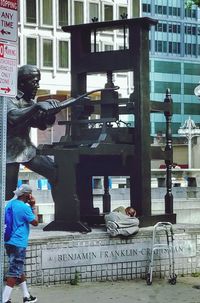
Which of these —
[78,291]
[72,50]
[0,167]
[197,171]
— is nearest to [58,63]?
[197,171]

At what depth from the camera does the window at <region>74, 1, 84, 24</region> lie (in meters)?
57.1

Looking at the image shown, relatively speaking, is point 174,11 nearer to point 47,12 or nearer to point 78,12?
point 78,12

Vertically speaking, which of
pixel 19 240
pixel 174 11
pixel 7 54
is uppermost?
pixel 174 11

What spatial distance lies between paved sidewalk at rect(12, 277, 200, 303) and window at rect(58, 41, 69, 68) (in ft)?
146

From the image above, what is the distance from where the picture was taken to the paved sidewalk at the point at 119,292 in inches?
413

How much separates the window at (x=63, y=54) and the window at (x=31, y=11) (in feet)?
8.14

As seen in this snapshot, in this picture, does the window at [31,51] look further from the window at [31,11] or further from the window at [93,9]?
the window at [93,9]

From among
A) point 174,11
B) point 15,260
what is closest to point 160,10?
point 174,11

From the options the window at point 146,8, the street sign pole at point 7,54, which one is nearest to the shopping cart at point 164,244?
the street sign pole at point 7,54

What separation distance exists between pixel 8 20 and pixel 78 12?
51044 mm

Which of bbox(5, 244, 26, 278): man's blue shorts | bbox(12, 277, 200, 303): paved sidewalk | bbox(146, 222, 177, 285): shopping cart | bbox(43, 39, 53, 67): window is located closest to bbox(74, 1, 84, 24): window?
bbox(43, 39, 53, 67): window

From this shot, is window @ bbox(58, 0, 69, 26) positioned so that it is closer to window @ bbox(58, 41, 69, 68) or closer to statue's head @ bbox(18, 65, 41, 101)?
window @ bbox(58, 41, 69, 68)

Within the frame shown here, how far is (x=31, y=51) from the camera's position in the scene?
54.2 meters

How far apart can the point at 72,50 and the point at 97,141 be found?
201cm
